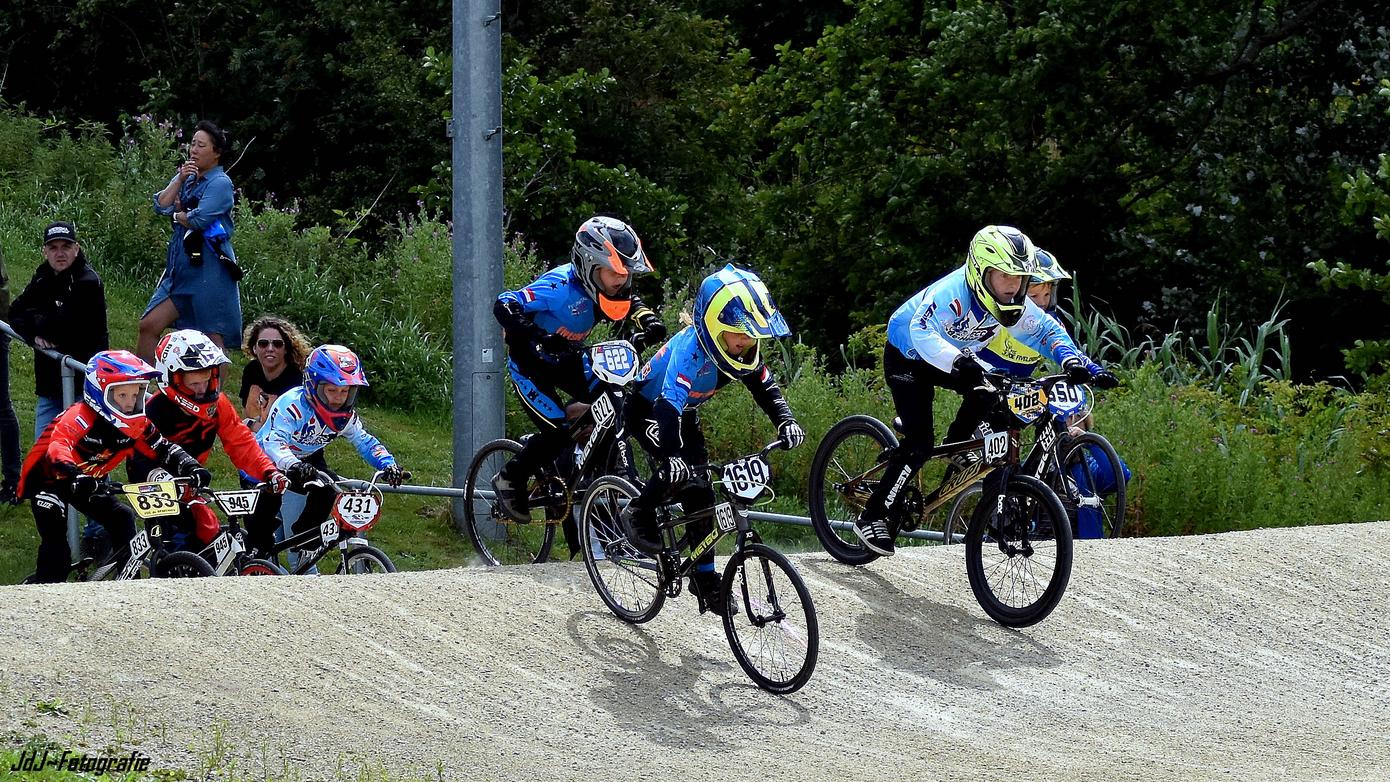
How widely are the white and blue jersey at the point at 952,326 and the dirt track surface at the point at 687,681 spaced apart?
133 cm

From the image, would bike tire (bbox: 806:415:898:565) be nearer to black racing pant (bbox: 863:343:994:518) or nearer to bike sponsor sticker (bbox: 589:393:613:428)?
black racing pant (bbox: 863:343:994:518)

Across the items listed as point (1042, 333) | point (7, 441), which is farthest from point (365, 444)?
point (1042, 333)

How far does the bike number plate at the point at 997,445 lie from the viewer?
8.91 metres

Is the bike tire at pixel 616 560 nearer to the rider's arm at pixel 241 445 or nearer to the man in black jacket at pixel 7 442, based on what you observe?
the rider's arm at pixel 241 445

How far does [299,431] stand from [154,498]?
1.04m

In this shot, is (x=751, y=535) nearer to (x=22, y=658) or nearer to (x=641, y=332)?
(x=641, y=332)

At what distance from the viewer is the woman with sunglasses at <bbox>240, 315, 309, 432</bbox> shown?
10.9m

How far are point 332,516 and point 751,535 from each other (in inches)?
105

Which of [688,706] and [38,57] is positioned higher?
[38,57]

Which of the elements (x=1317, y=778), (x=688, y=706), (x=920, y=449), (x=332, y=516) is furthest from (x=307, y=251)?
(x=1317, y=778)

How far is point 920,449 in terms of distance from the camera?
9.33 meters

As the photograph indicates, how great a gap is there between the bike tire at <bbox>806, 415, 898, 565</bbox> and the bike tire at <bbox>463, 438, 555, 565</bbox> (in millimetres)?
1483

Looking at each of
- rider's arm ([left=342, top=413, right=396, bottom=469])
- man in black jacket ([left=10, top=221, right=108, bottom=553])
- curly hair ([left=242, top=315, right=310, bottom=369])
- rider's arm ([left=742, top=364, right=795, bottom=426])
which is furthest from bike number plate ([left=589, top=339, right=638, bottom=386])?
man in black jacket ([left=10, top=221, right=108, bottom=553])

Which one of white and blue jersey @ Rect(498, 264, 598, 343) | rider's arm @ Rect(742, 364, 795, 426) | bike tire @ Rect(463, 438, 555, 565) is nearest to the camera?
rider's arm @ Rect(742, 364, 795, 426)
